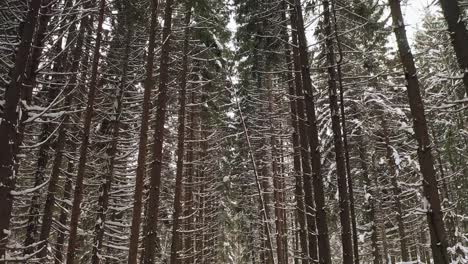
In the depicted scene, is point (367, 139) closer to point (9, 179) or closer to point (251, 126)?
point (251, 126)

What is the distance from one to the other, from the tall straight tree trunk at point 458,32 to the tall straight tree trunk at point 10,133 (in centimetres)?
795

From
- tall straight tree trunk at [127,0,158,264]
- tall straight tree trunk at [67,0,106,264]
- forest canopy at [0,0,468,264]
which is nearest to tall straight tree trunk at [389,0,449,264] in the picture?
forest canopy at [0,0,468,264]

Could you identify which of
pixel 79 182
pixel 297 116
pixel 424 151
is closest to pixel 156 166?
pixel 79 182

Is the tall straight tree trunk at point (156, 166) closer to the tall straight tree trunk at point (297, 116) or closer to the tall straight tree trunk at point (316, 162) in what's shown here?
the tall straight tree trunk at point (297, 116)

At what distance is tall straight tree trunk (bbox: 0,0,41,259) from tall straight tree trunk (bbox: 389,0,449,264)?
6769mm

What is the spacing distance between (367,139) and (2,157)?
17.7m

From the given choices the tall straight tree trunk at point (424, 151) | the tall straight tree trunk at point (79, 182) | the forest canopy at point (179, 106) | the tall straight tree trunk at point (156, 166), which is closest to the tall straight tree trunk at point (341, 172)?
the forest canopy at point (179, 106)

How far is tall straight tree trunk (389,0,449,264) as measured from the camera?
6641 millimetres

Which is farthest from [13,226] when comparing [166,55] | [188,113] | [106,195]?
[188,113]

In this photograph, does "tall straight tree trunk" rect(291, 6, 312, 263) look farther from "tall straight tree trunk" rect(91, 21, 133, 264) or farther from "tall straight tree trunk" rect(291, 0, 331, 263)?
"tall straight tree trunk" rect(91, 21, 133, 264)

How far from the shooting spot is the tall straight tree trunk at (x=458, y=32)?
792 cm

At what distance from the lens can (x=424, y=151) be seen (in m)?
7.07

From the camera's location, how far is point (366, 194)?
63.7ft

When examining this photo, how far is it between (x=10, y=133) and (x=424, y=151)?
7.12 metres
